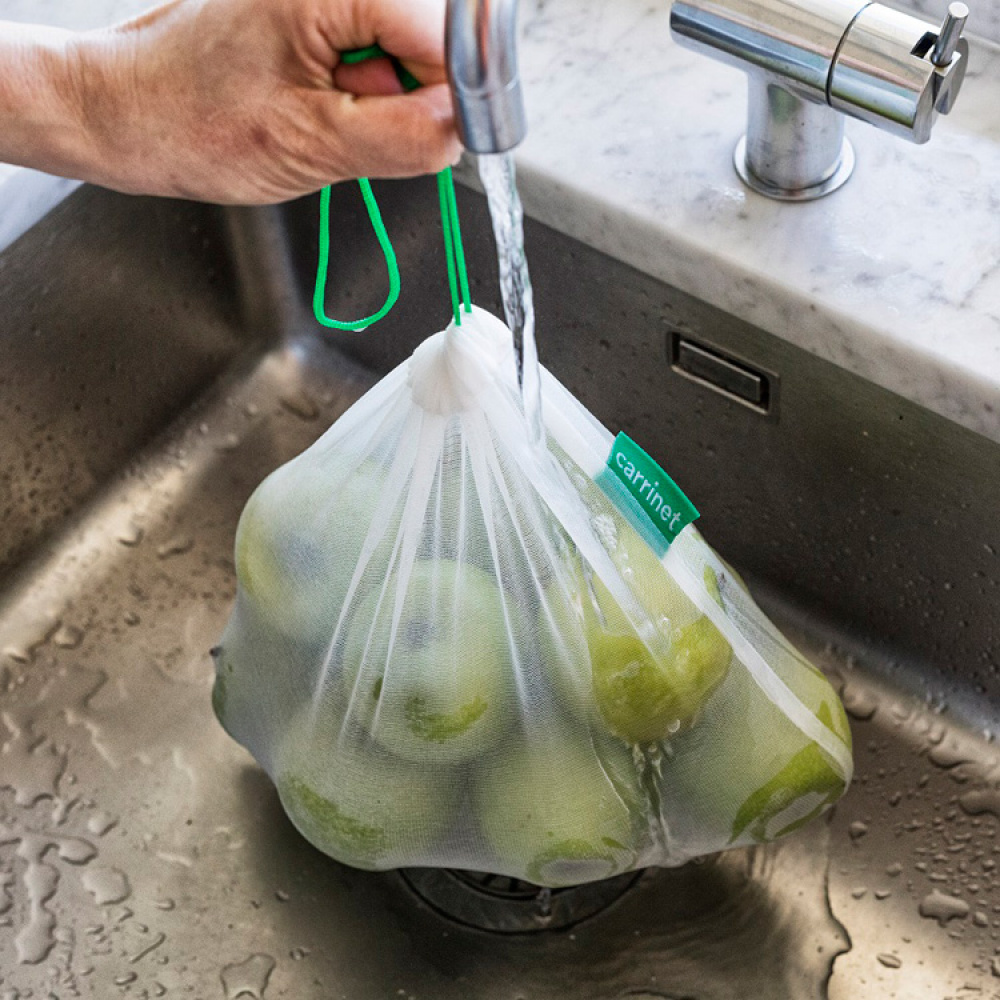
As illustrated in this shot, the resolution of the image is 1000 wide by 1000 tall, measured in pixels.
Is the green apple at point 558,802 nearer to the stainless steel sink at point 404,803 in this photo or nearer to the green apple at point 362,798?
the green apple at point 362,798

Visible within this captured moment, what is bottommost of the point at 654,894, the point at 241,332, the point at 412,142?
the point at 654,894

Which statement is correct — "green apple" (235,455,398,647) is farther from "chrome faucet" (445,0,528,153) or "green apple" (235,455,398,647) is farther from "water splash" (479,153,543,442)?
"chrome faucet" (445,0,528,153)

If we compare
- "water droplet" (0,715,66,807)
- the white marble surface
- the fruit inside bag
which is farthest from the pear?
"water droplet" (0,715,66,807)

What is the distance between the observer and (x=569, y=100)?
854mm

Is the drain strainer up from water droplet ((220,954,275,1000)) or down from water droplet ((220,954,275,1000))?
down

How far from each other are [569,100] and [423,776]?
1.30 ft

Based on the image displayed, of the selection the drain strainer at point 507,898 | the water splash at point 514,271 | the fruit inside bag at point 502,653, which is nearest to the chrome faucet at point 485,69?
the water splash at point 514,271

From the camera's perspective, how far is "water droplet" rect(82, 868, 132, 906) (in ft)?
2.79

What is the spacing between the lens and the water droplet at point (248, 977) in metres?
0.81

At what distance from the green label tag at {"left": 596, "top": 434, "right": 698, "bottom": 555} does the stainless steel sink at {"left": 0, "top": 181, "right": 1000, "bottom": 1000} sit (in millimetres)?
154

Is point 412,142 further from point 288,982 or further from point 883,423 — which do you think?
point 288,982

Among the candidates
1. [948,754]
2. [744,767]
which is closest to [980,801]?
[948,754]

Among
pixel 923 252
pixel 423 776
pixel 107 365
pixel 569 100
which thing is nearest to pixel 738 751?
pixel 423 776

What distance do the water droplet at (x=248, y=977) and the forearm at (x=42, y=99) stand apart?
433 millimetres
